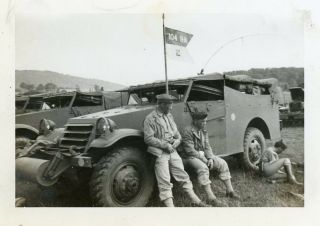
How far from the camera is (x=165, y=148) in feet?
11.5

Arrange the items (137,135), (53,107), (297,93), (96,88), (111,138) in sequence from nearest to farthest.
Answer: (111,138)
(137,135)
(297,93)
(96,88)
(53,107)

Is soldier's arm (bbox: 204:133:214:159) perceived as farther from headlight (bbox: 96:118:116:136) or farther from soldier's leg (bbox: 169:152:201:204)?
headlight (bbox: 96:118:116:136)

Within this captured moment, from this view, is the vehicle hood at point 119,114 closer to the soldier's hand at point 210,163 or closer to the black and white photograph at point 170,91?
the black and white photograph at point 170,91

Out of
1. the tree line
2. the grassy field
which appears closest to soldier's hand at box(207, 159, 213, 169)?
the grassy field

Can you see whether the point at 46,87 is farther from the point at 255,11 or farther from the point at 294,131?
the point at 294,131

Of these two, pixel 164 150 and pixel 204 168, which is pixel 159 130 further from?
pixel 204 168

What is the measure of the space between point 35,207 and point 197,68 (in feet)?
6.27

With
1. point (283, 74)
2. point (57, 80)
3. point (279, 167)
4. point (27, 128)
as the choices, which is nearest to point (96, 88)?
point (57, 80)

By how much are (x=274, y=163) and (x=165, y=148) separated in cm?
109

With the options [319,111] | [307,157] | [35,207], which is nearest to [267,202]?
[307,157]

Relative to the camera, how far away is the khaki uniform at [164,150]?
11.5 feet

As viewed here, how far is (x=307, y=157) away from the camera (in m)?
3.66
